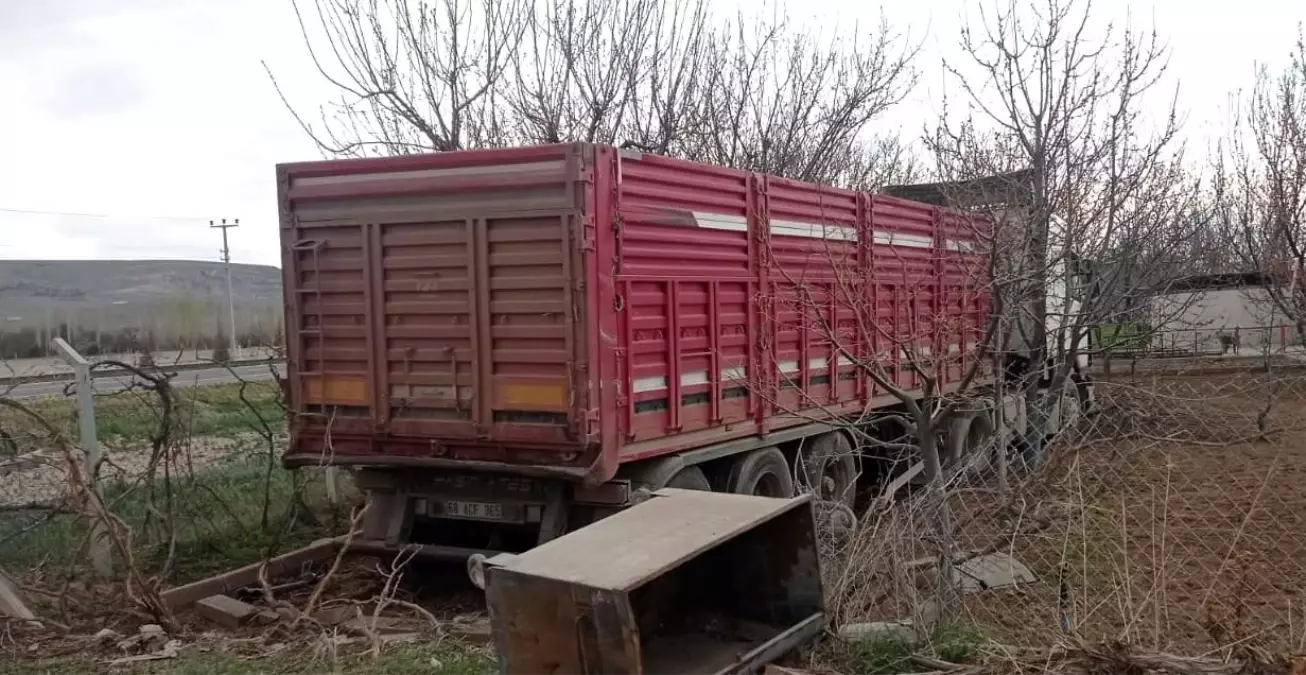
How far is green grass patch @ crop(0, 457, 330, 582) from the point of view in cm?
670

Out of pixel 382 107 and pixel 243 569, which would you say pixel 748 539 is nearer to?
pixel 243 569

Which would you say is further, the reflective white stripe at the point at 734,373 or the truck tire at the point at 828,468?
the truck tire at the point at 828,468

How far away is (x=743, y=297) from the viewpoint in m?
6.81

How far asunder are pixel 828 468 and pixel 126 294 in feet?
74.2

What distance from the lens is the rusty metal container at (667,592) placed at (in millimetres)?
3520

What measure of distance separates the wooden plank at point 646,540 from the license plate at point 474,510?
1640 mm

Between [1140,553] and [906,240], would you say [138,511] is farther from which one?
[1140,553]

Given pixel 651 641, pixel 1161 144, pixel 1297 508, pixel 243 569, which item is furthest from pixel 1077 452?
pixel 243 569

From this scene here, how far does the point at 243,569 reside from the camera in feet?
20.2

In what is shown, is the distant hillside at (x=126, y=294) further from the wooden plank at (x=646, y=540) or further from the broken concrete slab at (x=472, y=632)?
the wooden plank at (x=646, y=540)

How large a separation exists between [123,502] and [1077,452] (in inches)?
270

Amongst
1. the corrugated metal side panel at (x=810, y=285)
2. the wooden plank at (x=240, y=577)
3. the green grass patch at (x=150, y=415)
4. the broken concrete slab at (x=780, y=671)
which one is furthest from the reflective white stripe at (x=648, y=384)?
the green grass patch at (x=150, y=415)

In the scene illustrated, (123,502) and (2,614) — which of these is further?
(123,502)

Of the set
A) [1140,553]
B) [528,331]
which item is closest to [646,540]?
[528,331]
